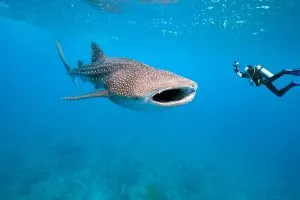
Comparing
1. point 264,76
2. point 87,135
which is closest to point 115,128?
point 87,135

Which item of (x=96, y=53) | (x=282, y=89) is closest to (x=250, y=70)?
(x=282, y=89)

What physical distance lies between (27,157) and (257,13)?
2183 centimetres

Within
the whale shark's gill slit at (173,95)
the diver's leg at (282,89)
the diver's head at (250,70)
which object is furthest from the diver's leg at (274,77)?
the whale shark's gill slit at (173,95)

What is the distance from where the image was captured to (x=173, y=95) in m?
3.98

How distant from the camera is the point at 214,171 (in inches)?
882

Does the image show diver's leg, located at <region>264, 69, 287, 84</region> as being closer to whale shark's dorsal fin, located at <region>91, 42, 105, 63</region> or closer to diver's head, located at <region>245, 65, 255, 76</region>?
diver's head, located at <region>245, 65, 255, 76</region>

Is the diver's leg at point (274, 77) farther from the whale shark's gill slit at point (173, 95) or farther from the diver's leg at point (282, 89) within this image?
the whale shark's gill slit at point (173, 95)

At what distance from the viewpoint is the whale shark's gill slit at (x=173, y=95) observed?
367 cm

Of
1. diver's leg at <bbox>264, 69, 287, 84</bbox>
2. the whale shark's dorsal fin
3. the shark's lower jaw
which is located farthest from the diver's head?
the shark's lower jaw

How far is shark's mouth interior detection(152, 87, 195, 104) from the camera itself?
3.62 meters

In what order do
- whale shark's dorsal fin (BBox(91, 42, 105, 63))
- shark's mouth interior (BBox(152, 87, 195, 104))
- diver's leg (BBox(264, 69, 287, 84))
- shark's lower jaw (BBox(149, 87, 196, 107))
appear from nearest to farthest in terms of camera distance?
1. shark's lower jaw (BBox(149, 87, 196, 107))
2. shark's mouth interior (BBox(152, 87, 195, 104))
3. whale shark's dorsal fin (BBox(91, 42, 105, 63))
4. diver's leg (BBox(264, 69, 287, 84))

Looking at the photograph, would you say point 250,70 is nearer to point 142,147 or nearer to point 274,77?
point 274,77

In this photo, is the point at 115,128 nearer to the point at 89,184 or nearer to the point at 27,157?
the point at 27,157

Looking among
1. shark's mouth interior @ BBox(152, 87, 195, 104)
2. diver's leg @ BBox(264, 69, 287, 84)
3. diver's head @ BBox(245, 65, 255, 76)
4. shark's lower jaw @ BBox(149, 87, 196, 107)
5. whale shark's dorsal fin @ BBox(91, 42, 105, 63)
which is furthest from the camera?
diver's head @ BBox(245, 65, 255, 76)
